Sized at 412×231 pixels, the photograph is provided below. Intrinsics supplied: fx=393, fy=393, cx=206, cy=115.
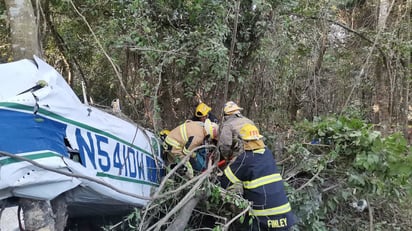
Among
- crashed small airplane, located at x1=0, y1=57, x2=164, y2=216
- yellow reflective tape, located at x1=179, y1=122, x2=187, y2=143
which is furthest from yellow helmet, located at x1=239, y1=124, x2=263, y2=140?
crashed small airplane, located at x1=0, y1=57, x2=164, y2=216

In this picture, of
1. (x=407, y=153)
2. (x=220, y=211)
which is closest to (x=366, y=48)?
(x=407, y=153)

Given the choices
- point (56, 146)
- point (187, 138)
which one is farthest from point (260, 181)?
point (56, 146)

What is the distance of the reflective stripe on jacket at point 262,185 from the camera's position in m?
3.53

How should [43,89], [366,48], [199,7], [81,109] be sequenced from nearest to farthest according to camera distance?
[43,89]
[81,109]
[199,7]
[366,48]

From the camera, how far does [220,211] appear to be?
141 inches

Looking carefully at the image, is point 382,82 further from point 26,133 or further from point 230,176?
point 26,133

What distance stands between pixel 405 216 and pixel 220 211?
2.54 m

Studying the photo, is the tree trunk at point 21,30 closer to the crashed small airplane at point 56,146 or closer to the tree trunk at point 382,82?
the crashed small airplane at point 56,146

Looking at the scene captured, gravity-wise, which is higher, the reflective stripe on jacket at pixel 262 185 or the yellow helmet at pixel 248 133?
the yellow helmet at pixel 248 133

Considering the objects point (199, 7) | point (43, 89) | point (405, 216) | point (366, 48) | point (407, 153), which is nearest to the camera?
point (43, 89)

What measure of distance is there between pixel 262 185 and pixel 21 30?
231 cm

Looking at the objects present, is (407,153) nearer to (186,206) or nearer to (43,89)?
(186,206)

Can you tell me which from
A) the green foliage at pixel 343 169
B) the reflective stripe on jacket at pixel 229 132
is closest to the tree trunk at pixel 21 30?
the reflective stripe on jacket at pixel 229 132

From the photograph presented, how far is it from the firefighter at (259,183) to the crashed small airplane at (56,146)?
1132 millimetres
